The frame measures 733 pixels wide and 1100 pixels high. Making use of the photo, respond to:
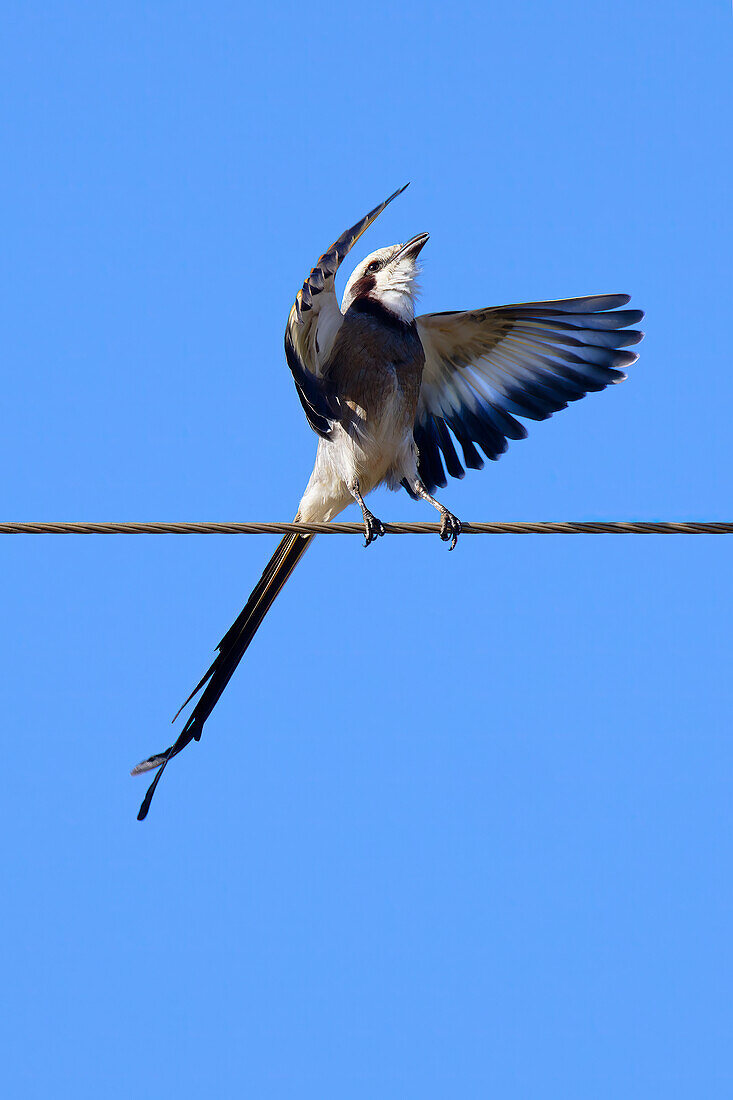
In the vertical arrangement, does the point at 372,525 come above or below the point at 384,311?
below

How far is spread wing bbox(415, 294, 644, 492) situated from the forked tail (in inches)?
37.3

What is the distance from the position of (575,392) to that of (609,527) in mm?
1708

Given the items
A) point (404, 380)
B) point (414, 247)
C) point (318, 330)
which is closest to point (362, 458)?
point (404, 380)

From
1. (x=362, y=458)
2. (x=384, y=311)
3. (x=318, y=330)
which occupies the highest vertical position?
(x=384, y=311)

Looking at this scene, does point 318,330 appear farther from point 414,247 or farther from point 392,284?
point 414,247

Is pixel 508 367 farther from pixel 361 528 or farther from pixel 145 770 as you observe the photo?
pixel 145 770

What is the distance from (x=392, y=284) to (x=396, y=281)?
2 cm

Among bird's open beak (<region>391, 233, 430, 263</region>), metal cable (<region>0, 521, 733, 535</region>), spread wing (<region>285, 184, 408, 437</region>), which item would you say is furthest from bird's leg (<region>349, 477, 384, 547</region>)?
bird's open beak (<region>391, 233, 430, 263</region>)

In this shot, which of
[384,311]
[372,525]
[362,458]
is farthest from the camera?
[384,311]

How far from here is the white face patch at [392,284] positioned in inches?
172

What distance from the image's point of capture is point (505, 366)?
4.79 metres

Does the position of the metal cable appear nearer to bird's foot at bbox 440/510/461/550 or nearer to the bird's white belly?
bird's foot at bbox 440/510/461/550

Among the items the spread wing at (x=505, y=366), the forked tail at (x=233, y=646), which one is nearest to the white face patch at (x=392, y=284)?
the spread wing at (x=505, y=366)

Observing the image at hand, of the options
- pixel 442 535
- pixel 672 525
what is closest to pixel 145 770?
pixel 442 535
